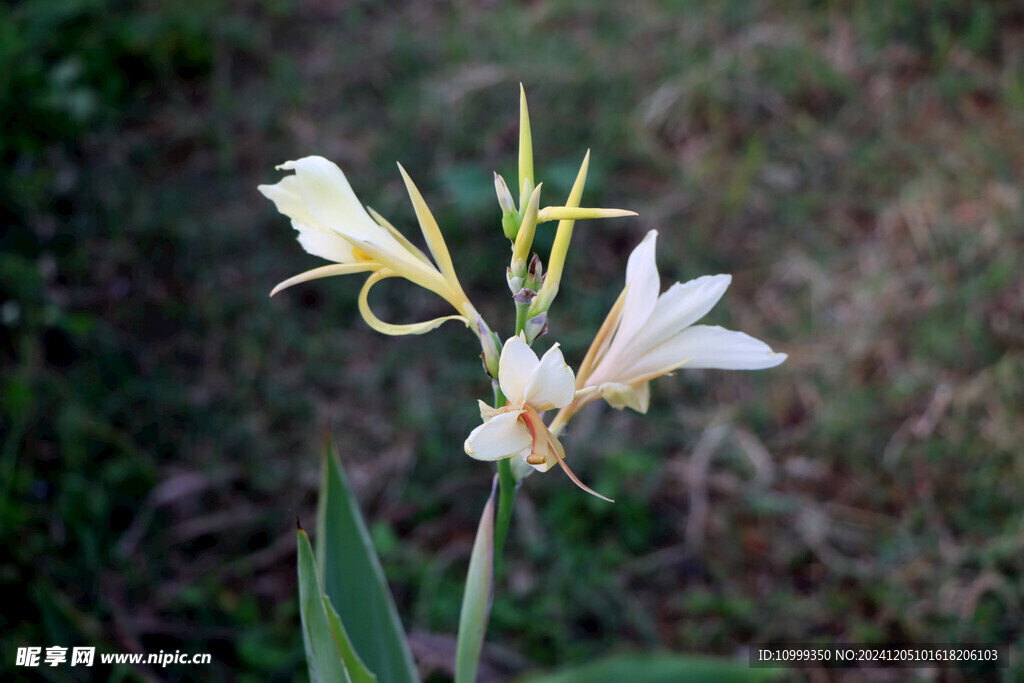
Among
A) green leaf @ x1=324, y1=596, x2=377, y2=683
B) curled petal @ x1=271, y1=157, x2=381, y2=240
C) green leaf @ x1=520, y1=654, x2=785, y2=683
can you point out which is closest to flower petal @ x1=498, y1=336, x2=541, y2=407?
curled petal @ x1=271, y1=157, x2=381, y2=240

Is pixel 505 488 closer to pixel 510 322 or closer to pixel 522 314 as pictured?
pixel 522 314

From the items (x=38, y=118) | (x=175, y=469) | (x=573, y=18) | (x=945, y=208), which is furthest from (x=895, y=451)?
(x=38, y=118)

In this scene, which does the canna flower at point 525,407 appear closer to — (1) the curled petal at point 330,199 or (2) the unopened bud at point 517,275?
(2) the unopened bud at point 517,275

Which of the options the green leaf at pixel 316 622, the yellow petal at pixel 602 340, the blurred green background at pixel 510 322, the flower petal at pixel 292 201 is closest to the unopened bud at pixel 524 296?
the yellow petal at pixel 602 340

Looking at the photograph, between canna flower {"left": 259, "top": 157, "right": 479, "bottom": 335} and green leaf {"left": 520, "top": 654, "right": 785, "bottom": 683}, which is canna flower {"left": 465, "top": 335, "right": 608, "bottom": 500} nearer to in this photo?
canna flower {"left": 259, "top": 157, "right": 479, "bottom": 335}

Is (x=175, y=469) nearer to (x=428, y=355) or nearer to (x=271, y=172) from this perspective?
(x=428, y=355)

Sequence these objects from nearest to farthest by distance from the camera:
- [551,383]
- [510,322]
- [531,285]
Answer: [551,383]
[531,285]
[510,322]

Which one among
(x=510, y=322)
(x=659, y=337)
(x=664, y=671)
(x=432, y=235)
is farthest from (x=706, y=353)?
(x=510, y=322)
